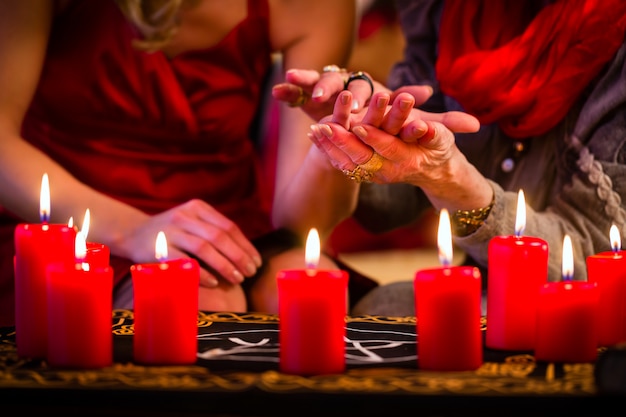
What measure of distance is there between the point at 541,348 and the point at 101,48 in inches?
42.2

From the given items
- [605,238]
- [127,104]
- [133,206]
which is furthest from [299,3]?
[605,238]

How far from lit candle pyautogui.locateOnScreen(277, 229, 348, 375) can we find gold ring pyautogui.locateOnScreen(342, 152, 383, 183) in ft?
1.12

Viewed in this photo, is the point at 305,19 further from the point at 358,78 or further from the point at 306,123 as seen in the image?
the point at 358,78

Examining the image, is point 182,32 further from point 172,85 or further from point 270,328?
point 270,328

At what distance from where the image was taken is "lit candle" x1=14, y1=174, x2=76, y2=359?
98 centimetres

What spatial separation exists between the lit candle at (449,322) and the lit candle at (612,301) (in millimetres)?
230

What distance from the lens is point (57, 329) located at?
914 millimetres

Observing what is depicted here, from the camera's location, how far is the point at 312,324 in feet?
2.91

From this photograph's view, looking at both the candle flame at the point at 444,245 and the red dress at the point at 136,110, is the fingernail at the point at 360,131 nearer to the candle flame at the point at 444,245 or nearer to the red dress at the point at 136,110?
the candle flame at the point at 444,245

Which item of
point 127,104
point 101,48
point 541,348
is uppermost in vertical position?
point 101,48

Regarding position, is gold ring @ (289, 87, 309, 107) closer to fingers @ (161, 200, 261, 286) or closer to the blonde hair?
fingers @ (161, 200, 261, 286)

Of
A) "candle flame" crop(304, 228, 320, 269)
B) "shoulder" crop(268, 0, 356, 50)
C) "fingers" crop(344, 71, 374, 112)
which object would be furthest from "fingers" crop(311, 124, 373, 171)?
"shoulder" crop(268, 0, 356, 50)

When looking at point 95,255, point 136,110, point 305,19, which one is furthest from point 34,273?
point 305,19

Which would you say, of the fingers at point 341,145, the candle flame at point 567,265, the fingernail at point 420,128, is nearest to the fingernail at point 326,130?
the fingers at point 341,145
